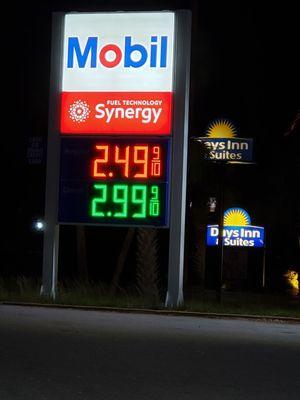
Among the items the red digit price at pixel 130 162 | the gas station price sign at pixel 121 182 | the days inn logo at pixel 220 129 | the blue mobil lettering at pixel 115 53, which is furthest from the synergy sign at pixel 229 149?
the days inn logo at pixel 220 129

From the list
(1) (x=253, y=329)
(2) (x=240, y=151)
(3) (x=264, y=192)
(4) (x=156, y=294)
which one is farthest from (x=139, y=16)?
(3) (x=264, y=192)

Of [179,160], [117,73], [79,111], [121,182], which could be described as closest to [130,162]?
[121,182]

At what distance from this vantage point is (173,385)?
8094mm

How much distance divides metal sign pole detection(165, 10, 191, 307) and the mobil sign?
193 mm

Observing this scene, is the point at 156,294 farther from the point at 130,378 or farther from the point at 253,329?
the point at 130,378

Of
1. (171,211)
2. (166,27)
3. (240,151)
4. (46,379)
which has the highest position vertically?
(166,27)

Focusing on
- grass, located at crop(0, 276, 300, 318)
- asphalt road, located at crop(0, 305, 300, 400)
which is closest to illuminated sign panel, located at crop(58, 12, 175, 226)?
grass, located at crop(0, 276, 300, 318)

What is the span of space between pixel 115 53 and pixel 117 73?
529mm

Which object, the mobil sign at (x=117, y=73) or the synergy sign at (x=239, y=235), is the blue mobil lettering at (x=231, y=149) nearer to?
the mobil sign at (x=117, y=73)

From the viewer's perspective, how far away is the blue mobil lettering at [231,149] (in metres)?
19.3

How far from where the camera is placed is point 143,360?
9.64 m

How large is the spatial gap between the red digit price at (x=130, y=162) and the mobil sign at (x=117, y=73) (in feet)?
1.84

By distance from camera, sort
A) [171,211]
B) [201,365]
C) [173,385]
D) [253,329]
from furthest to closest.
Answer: [171,211] < [253,329] < [201,365] < [173,385]

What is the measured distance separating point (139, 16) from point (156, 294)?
7.05m
